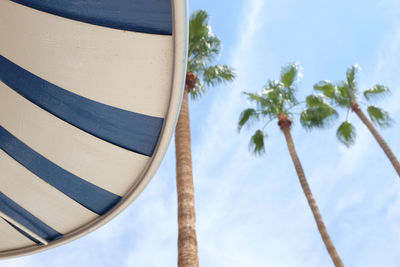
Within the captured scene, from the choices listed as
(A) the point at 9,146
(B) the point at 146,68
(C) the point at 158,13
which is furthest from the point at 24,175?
(C) the point at 158,13

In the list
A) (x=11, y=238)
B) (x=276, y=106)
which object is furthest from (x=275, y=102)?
(x=11, y=238)

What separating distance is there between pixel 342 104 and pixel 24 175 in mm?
17790

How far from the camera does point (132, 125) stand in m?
2.55

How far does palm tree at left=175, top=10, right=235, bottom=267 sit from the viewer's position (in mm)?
5758

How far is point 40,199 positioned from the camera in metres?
3.29

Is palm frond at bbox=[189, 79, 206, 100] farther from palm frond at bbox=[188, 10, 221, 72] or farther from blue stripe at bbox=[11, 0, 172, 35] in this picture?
blue stripe at bbox=[11, 0, 172, 35]

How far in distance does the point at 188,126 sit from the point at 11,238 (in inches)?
188

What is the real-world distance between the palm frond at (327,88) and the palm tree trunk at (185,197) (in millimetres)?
11789

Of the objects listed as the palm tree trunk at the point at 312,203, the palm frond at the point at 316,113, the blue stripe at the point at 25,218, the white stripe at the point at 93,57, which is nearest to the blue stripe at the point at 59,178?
the blue stripe at the point at 25,218

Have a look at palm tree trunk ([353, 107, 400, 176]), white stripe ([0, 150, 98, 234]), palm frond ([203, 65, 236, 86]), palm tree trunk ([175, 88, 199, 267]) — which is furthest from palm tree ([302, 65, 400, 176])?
white stripe ([0, 150, 98, 234])

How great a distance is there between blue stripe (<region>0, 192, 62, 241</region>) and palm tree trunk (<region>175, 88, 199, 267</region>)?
2.59 m

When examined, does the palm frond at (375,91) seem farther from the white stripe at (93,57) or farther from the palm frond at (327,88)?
the white stripe at (93,57)

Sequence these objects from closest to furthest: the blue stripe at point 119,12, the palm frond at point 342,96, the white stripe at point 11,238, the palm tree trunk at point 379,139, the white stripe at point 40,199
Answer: the blue stripe at point 119,12 → the white stripe at point 40,199 → the white stripe at point 11,238 → the palm tree trunk at point 379,139 → the palm frond at point 342,96

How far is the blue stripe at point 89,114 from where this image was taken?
252cm
